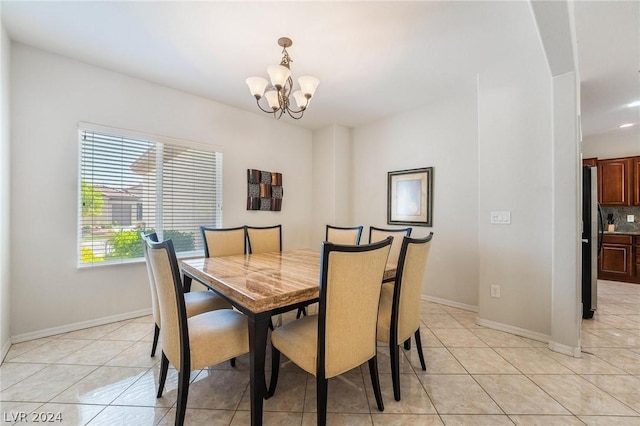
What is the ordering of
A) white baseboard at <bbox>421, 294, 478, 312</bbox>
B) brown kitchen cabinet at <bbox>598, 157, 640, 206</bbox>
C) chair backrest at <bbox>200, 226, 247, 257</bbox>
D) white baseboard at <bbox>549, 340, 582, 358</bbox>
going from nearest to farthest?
white baseboard at <bbox>549, 340, 582, 358</bbox> < chair backrest at <bbox>200, 226, 247, 257</bbox> < white baseboard at <bbox>421, 294, 478, 312</bbox> < brown kitchen cabinet at <bbox>598, 157, 640, 206</bbox>

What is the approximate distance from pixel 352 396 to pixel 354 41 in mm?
2645

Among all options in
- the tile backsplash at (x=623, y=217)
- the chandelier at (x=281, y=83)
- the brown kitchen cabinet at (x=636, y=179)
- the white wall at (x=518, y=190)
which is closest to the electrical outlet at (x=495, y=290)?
the white wall at (x=518, y=190)

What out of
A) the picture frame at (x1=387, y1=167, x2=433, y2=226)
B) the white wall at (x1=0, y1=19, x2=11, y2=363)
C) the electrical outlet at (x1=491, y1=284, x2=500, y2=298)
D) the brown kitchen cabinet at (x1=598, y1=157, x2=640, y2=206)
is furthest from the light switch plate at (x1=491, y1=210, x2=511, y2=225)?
the white wall at (x1=0, y1=19, x2=11, y2=363)

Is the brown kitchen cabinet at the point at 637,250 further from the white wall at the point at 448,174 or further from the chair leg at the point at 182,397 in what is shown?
the chair leg at the point at 182,397

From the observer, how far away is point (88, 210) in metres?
2.58

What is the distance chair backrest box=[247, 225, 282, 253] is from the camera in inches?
115

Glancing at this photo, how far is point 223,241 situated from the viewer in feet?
8.92

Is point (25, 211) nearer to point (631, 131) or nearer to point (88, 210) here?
point (88, 210)

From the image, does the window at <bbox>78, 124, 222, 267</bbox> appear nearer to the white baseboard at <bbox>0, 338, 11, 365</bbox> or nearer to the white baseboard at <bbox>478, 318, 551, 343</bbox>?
the white baseboard at <bbox>0, 338, 11, 365</bbox>

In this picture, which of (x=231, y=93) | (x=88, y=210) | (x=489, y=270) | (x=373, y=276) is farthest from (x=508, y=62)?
(x=88, y=210)

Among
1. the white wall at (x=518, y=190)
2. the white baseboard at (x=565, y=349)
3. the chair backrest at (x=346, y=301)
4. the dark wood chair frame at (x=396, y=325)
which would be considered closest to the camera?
the chair backrest at (x=346, y=301)

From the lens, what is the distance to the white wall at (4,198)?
6.60 ft

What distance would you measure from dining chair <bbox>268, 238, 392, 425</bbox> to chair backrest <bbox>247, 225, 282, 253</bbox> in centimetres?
158

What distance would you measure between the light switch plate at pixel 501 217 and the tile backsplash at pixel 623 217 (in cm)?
410
